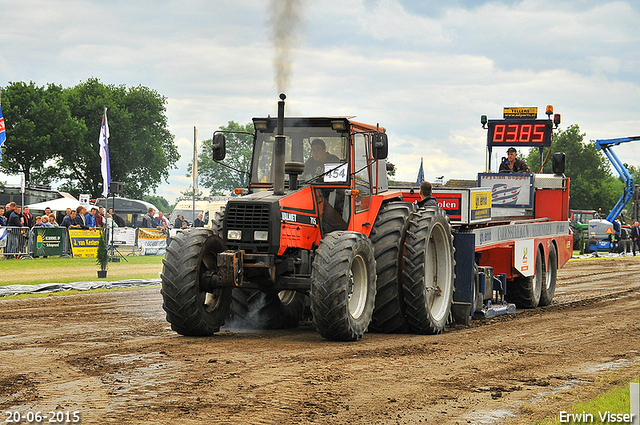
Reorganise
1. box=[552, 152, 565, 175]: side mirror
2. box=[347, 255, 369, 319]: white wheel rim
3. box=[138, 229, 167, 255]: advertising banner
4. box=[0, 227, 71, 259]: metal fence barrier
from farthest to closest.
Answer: box=[138, 229, 167, 255]: advertising banner, box=[0, 227, 71, 259]: metal fence barrier, box=[552, 152, 565, 175]: side mirror, box=[347, 255, 369, 319]: white wheel rim

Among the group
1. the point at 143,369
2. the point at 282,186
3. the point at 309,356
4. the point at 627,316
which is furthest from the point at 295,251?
the point at 627,316

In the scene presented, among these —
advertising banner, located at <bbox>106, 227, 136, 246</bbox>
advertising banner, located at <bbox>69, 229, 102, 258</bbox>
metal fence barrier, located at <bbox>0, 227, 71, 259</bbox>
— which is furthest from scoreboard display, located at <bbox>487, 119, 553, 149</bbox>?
metal fence barrier, located at <bbox>0, 227, 71, 259</bbox>

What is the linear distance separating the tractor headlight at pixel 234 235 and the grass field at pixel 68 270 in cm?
862

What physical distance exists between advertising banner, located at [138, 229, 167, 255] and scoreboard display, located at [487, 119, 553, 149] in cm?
1285

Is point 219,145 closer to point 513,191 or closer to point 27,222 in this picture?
point 513,191

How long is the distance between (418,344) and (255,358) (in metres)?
2.20

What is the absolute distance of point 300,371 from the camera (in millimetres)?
6973

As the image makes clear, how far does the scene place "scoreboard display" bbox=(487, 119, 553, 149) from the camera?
16984 millimetres

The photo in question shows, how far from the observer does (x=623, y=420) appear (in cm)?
528

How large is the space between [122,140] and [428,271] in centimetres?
5784

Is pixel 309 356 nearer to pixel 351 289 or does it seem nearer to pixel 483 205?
pixel 351 289

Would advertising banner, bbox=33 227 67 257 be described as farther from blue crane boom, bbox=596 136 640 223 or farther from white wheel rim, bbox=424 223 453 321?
blue crane boom, bbox=596 136 640 223

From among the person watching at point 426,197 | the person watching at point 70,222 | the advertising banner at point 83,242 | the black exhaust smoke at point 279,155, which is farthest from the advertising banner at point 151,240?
the black exhaust smoke at point 279,155

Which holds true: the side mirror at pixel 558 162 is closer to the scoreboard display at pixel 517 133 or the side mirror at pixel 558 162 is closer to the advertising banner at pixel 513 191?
the advertising banner at pixel 513 191
